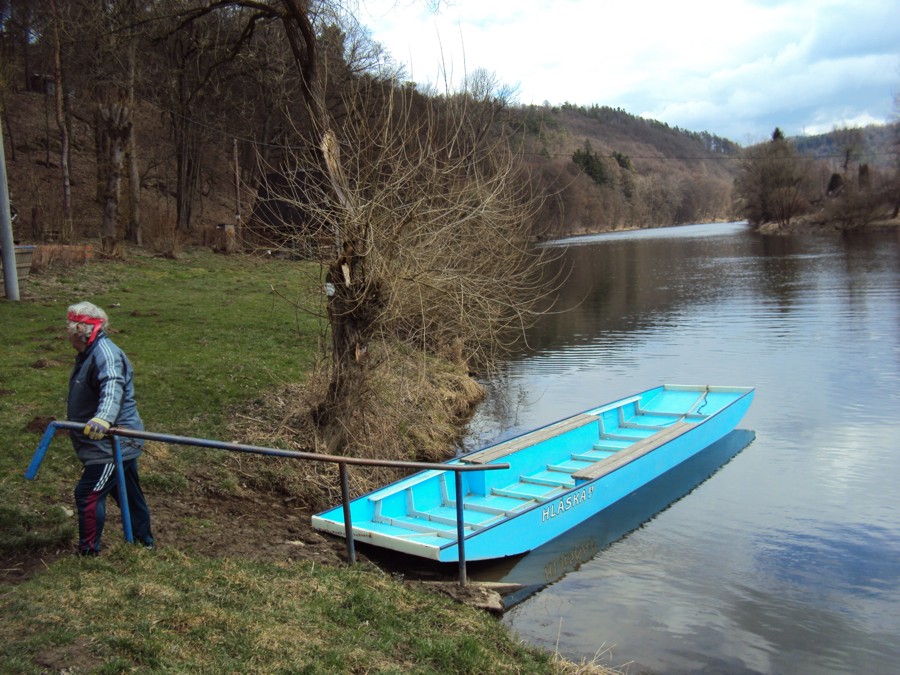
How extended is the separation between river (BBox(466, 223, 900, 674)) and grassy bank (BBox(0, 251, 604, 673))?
199 centimetres

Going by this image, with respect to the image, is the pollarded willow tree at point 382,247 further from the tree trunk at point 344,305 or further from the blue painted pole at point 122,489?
the blue painted pole at point 122,489

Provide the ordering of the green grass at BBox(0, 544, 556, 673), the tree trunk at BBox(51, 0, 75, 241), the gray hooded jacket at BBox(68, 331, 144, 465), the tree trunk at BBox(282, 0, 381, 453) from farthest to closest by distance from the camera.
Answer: the tree trunk at BBox(51, 0, 75, 241)
the tree trunk at BBox(282, 0, 381, 453)
the gray hooded jacket at BBox(68, 331, 144, 465)
the green grass at BBox(0, 544, 556, 673)

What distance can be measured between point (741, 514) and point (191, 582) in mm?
7584

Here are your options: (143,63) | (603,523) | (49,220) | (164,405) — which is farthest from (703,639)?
(143,63)

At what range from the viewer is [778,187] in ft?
246

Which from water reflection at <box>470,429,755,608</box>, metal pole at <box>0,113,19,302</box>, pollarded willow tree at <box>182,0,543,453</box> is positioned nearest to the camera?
water reflection at <box>470,429,755,608</box>

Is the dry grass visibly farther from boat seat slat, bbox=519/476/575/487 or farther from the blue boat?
Answer: boat seat slat, bbox=519/476/575/487

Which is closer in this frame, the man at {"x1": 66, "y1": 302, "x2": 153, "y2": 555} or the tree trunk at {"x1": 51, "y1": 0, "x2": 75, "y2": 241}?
the man at {"x1": 66, "y1": 302, "x2": 153, "y2": 555}

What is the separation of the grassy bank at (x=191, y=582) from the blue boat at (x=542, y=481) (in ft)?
3.87

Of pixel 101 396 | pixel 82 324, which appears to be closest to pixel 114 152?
pixel 82 324

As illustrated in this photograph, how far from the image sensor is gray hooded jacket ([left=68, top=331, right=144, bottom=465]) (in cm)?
548

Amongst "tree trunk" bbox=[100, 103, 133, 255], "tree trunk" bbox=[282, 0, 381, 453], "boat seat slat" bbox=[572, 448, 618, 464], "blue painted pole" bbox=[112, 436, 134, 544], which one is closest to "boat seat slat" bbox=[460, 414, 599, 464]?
"boat seat slat" bbox=[572, 448, 618, 464]

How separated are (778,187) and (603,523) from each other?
237ft

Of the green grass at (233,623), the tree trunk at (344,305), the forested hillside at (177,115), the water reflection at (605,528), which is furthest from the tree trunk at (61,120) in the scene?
the green grass at (233,623)
